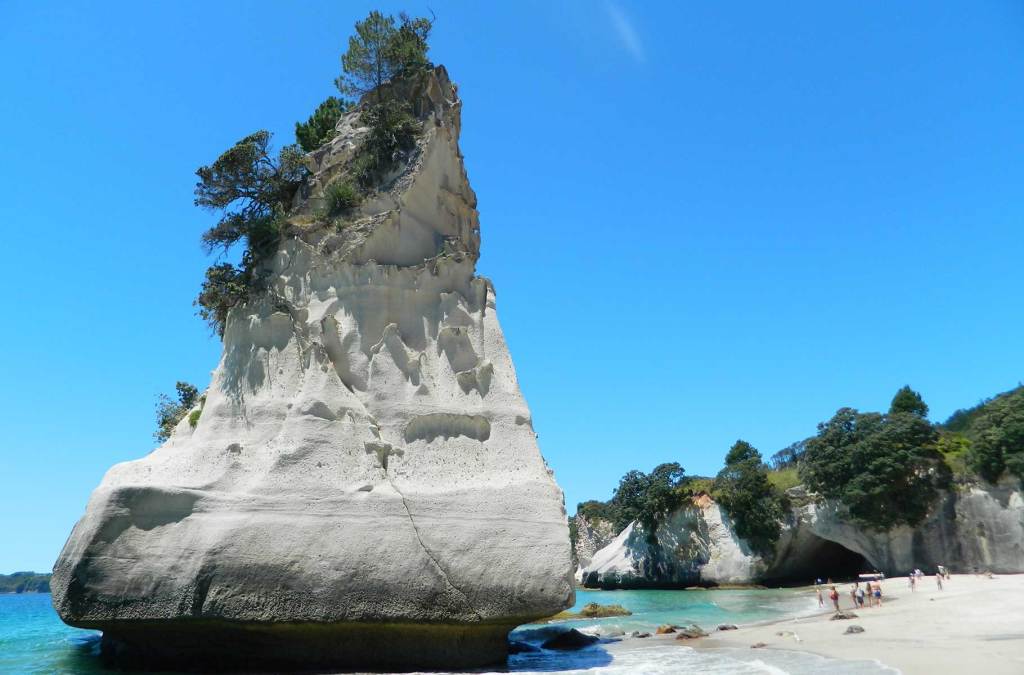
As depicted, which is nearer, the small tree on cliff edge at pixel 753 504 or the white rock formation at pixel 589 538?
the small tree on cliff edge at pixel 753 504

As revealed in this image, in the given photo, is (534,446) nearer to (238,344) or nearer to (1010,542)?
(238,344)

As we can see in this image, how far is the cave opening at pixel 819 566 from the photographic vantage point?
45.0 meters

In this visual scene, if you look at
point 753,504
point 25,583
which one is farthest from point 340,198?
point 25,583

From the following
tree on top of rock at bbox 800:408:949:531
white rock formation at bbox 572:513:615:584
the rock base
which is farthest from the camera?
white rock formation at bbox 572:513:615:584

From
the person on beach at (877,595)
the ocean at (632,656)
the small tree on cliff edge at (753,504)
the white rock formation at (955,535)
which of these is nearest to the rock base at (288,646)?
the ocean at (632,656)

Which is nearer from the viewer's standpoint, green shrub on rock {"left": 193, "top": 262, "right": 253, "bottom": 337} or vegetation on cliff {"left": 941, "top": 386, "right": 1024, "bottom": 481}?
green shrub on rock {"left": 193, "top": 262, "right": 253, "bottom": 337}

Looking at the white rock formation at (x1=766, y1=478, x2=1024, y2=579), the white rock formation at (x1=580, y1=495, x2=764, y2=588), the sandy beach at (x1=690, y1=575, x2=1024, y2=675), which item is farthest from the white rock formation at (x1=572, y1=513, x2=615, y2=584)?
the sandy beach at (x1=690, y1=575, x2=1024, y2=675)

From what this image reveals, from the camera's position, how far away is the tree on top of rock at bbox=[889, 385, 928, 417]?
2142 inches

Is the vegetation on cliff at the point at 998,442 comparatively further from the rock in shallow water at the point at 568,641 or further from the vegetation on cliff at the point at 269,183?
the vegetation on cliff at the point at 269,183

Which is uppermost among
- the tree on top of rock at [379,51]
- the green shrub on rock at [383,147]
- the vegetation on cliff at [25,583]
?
the tree on top of rock at [379,51]

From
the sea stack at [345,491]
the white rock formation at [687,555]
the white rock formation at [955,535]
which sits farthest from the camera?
the white rock formation at [687,555]

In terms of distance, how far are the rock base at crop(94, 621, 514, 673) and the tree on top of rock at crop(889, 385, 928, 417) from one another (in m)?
50.7

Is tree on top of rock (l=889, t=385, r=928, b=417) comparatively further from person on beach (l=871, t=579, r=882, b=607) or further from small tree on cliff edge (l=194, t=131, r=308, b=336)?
small tree on cliff edge (l=194, t=131, r=308, b=336)

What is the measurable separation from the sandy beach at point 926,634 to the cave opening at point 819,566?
20377 millimetres
